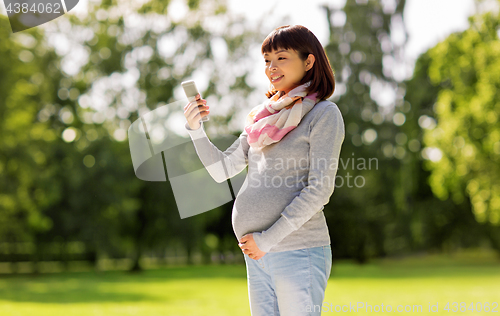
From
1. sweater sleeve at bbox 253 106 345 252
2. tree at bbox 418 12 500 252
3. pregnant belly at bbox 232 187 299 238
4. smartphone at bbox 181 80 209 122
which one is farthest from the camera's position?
tree at bbox 418 12 500 252

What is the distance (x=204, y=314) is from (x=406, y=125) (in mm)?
15577

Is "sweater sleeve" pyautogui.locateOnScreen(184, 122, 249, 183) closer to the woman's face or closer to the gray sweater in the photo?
the gray sweater

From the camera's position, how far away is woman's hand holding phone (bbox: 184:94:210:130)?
6.95ft

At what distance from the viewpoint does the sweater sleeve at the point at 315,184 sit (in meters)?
1.82

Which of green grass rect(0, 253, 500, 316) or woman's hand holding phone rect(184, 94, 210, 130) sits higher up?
woman's hand holding phone rect(184, 94, 210, 130)

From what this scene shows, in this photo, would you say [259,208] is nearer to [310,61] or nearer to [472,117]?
[310,61]

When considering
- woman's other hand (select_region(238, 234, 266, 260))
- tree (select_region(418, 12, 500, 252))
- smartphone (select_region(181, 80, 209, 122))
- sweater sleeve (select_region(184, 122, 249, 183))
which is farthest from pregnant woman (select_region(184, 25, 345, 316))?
tree (select_region(418, 12, 500, 252))

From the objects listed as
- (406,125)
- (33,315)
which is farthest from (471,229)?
(33,315)

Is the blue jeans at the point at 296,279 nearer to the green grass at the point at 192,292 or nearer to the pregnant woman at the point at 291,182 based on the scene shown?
the pregnant woman at the point at 291,182

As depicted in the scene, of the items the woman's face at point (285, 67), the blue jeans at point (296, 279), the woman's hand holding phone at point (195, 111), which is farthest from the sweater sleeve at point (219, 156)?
the blue jeans at point (296, 279)

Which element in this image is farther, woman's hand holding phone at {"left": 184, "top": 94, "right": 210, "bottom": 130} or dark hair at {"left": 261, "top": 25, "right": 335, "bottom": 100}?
woman's hand holding phone at {"left": 184, "top": 94, "right": 210, "bottom": 130}

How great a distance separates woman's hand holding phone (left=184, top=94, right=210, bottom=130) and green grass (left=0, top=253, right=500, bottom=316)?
4.64 m

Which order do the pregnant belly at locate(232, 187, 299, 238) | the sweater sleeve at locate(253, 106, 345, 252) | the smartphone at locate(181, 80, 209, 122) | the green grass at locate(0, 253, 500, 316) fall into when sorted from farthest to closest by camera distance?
the green grass at locate(0, 253, 500, 316), the smartphone at locate(181, 80, 209, 122), the pregnant belly at locate(232, 187, 299, 238), the sweater sleeve at locate(253, 106, 345, 252)

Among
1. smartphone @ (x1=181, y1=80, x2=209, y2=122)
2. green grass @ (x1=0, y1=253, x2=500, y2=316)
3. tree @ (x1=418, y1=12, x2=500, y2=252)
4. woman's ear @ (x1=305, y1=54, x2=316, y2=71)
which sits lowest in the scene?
green grass @ (x1=0, y1=253, x2=500, y2=316)
